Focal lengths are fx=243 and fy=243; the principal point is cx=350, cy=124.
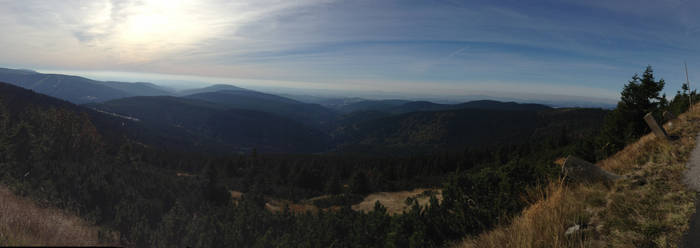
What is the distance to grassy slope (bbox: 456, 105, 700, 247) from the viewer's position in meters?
3.61

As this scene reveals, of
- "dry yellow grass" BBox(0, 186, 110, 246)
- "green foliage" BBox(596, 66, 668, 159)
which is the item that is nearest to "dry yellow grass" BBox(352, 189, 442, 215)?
"green foliage" BBox(596, 66, 668, 159)

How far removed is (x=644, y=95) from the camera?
19.2m

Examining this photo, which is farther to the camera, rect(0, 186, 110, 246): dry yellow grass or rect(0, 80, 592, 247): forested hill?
rect(0, 80, 592, 247): forested hill

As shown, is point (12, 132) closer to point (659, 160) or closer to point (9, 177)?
point (9, 177)

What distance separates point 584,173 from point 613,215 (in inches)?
82.4

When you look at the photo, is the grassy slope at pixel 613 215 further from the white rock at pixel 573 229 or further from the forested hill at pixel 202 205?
the forested hill at pixel 202 205

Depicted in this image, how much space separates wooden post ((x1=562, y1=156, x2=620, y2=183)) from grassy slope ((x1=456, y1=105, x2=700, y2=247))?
0.25 metres

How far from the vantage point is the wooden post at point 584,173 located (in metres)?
5.85

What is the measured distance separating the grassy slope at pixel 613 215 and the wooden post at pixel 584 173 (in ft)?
0.83

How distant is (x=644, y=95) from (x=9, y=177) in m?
36.6

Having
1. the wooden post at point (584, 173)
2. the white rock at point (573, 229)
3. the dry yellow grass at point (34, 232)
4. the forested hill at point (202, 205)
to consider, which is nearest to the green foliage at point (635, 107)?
the forested hill at point (202, 205)

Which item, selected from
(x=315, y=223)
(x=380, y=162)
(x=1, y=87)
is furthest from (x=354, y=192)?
(x=1, y=87)

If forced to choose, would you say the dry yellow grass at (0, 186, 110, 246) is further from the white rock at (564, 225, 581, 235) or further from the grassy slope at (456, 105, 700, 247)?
the white rock at (564, 225, 581, 235)

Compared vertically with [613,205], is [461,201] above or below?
below
